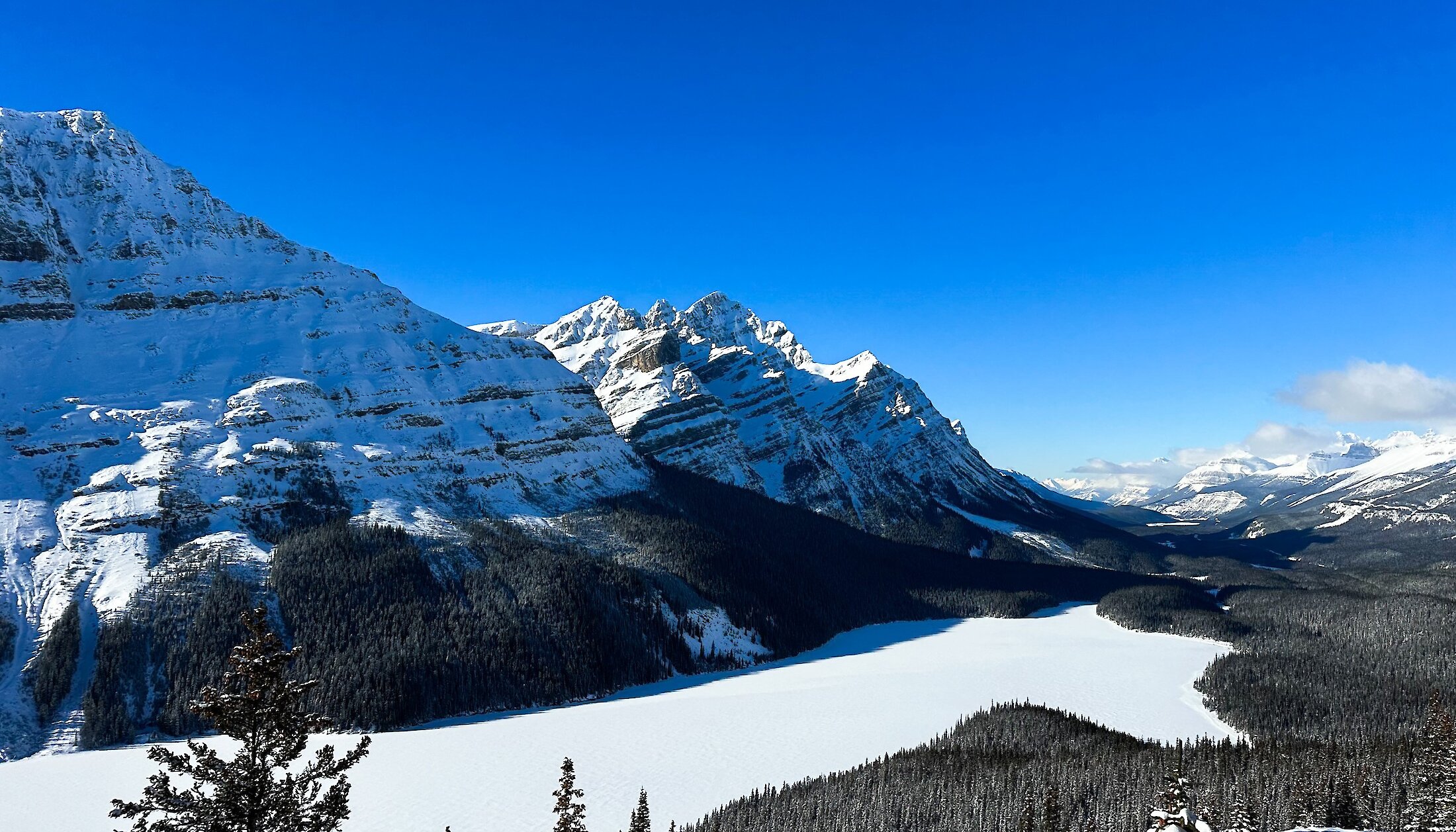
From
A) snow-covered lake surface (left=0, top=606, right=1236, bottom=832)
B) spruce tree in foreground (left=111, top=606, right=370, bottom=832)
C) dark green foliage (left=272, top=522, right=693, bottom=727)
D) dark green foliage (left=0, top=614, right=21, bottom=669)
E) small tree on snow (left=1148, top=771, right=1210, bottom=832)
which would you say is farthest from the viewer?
dark green foliage (left=272, top=522, right=693, bottom=727)

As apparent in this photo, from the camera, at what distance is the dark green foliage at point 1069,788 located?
75.8m

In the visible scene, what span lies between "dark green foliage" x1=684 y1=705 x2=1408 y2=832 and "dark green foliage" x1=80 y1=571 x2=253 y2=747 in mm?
85684

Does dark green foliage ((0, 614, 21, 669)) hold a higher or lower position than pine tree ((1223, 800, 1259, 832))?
higher

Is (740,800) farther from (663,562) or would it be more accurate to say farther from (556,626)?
(663,562)

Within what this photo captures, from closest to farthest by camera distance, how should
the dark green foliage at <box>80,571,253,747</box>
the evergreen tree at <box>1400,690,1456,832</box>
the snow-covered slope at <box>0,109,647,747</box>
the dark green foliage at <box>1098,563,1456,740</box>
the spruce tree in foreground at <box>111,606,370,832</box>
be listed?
the spruce tree in foreground at <box>111,606,370,832</box>, the evergreen tree at <box>1400,690,1456,832</box>, the dark green foliage at <box>80,571,253,747</box>, the dark green foliage at <box>1098,563,1456,740</box>, the snow-covered slope at <box>0,109,647,747</box>

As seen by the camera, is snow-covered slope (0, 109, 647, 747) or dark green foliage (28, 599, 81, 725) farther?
snow-covered slope (0, 109, 647, 747)

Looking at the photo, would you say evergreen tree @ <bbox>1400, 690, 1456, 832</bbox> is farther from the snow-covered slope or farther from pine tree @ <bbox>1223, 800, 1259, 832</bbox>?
the snow-covered slope

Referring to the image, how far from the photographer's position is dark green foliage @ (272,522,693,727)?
123m

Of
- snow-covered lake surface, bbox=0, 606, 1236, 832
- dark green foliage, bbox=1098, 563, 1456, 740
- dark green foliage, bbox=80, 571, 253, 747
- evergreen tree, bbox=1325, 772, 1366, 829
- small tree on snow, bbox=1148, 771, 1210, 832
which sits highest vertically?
dark green foliage, bbox=80, 571, 253, 747

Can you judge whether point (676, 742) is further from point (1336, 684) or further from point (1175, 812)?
point (1336, 684)

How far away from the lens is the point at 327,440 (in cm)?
18175

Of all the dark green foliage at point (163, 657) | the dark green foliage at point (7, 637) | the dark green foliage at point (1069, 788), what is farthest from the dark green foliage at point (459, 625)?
the dark green foliage at point (1069, 788)

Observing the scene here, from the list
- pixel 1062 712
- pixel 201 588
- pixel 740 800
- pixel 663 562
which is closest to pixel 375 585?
pixel 201 588

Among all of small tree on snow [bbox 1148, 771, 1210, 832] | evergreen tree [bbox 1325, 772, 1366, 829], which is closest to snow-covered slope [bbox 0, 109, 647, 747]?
small tree on snow [bbox 1148, 771, 1210, 832]
